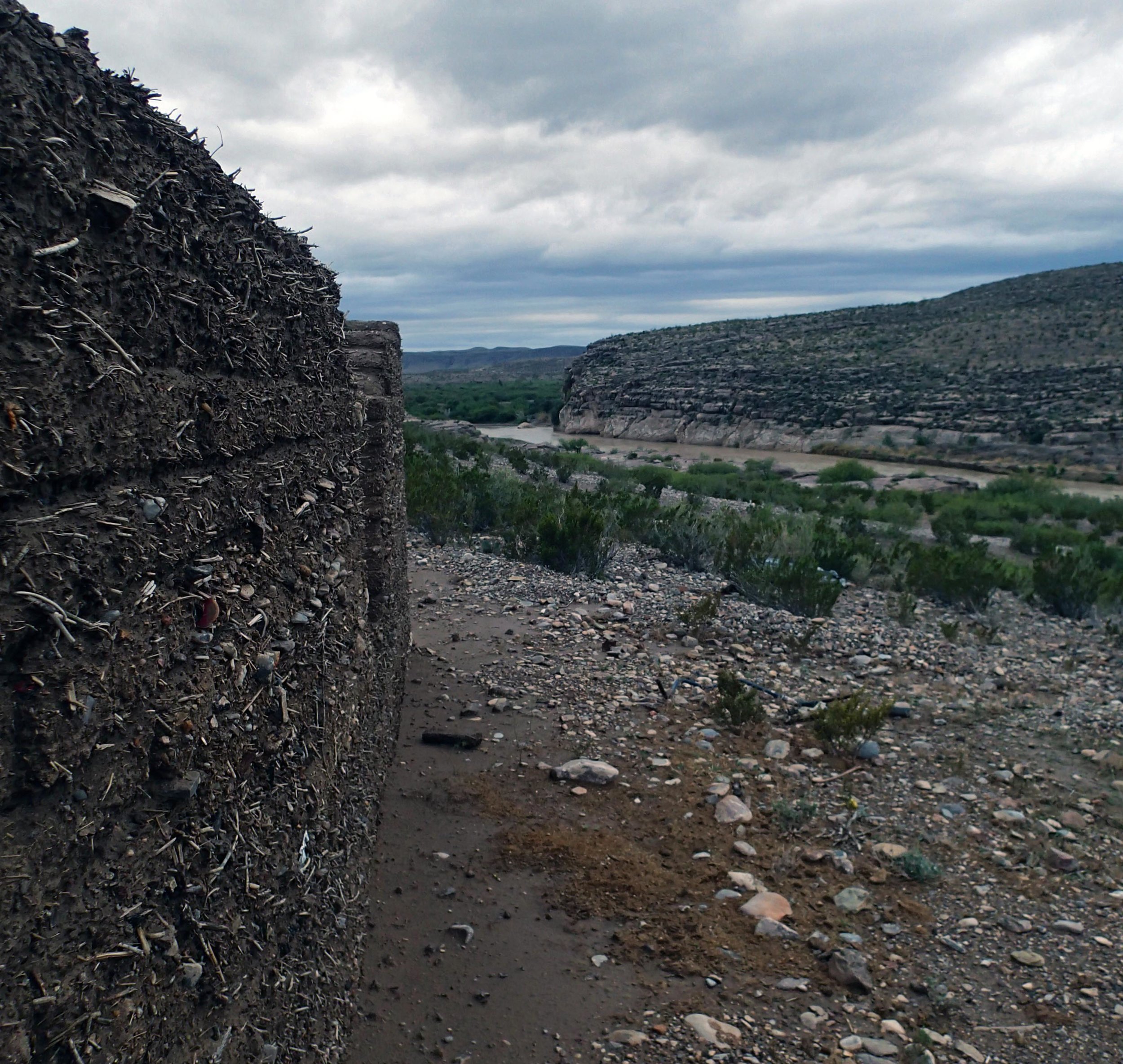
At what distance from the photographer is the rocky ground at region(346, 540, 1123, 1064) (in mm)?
3312

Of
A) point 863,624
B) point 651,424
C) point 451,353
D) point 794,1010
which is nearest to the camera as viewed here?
point 794,1010

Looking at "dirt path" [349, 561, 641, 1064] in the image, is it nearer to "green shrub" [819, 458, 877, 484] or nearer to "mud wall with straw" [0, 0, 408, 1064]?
"mud wall with straw" [0, 0, 408, 1064]

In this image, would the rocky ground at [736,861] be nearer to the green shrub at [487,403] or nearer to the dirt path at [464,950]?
the dirt path at [464,950]

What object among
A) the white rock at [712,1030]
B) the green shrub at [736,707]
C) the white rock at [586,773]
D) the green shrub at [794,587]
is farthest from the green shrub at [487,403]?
the white rock at [712,1030]

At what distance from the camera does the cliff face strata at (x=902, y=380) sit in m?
32.4

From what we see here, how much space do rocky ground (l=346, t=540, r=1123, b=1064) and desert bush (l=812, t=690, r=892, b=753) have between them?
0.39 ft

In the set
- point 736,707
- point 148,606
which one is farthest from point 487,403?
point 148,606

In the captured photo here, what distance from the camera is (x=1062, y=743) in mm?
6094

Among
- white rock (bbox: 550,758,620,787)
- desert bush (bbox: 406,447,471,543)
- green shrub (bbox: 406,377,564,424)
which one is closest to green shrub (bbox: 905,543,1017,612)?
desert bush (bbox: 406,447,471,543)

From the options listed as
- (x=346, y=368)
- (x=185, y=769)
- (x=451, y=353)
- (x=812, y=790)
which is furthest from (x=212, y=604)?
(x=451, y=353)

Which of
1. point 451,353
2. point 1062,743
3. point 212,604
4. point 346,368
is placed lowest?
point 1062,743

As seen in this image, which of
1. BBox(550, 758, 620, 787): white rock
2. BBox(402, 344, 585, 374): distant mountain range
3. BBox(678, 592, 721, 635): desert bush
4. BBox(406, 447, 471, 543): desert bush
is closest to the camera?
BBox(550, 758, 620, 787): white rock

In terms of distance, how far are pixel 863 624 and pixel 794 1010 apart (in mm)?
5891

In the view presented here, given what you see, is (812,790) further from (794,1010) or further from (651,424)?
(651,424)
